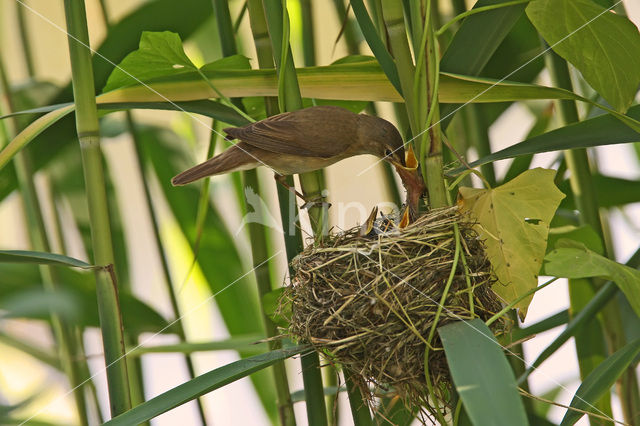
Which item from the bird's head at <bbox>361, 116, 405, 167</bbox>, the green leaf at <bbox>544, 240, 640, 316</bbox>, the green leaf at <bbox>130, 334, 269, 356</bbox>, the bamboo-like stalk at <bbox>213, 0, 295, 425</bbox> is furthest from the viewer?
the green leaf at <bbox>130, 334, 269, 356</bbox>

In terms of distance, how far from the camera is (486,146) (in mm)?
1091

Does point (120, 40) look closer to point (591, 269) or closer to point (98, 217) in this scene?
point (98, 217)

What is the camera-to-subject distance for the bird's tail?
92cm

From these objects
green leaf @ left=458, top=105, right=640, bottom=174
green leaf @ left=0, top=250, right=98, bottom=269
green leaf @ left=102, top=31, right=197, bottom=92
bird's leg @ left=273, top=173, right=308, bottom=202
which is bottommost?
green leaf @ left=0, top=250, right=98, bottom=269

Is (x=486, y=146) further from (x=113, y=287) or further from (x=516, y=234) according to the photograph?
(x=113, y=287)

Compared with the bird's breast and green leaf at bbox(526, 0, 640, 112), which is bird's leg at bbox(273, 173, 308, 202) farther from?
green leaf at bbox(526, 0, 640, 112)

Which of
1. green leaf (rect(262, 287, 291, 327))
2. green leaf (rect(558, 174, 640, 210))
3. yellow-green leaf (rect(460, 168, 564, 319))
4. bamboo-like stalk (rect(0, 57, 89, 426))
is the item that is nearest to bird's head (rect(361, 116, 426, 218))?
yellow-green leaf (rect(460, 168, 564, 319))

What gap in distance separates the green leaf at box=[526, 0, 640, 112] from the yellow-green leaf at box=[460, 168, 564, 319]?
0.10 metres

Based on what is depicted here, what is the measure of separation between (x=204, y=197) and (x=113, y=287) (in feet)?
0.94

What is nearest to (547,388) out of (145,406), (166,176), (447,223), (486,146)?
(486,146)

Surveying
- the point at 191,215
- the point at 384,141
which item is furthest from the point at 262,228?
the point at 191,215

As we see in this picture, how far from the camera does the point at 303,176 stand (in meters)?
0.85

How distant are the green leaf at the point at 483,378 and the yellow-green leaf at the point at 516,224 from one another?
0.51ft

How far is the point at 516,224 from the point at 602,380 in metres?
0.19
